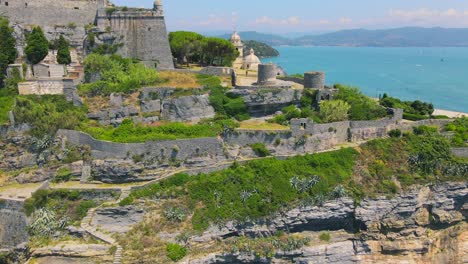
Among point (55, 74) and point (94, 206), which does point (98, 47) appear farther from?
point (94, 206)

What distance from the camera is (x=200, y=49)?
4334 centimetres

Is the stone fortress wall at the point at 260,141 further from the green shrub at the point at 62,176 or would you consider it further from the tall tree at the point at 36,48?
the tall tree at the point at 36,48

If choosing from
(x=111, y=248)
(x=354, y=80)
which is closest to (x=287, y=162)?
(x=111, y=248)

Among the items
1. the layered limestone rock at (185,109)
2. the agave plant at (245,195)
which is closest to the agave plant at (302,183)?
the agave plant at (245,195)

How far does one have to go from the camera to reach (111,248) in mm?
23141

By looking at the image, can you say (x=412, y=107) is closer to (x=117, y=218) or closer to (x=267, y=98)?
(x=267, y=98)

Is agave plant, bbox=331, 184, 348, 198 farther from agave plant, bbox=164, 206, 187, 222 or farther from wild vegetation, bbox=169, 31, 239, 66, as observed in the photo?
wild vegetation, bbox=169, 31, 239, 66

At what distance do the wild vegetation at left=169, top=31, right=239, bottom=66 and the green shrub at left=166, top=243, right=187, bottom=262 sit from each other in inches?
934

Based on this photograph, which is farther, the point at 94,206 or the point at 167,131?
the point at 167,131

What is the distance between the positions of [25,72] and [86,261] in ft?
56.7

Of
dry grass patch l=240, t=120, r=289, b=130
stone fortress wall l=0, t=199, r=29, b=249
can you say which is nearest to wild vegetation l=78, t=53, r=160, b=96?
dry grass patch l=240, t=120, r=289, b=130

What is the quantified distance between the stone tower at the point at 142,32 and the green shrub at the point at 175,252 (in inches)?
754

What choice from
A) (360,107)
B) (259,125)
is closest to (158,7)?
(259,125)

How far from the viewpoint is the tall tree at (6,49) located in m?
32.4
